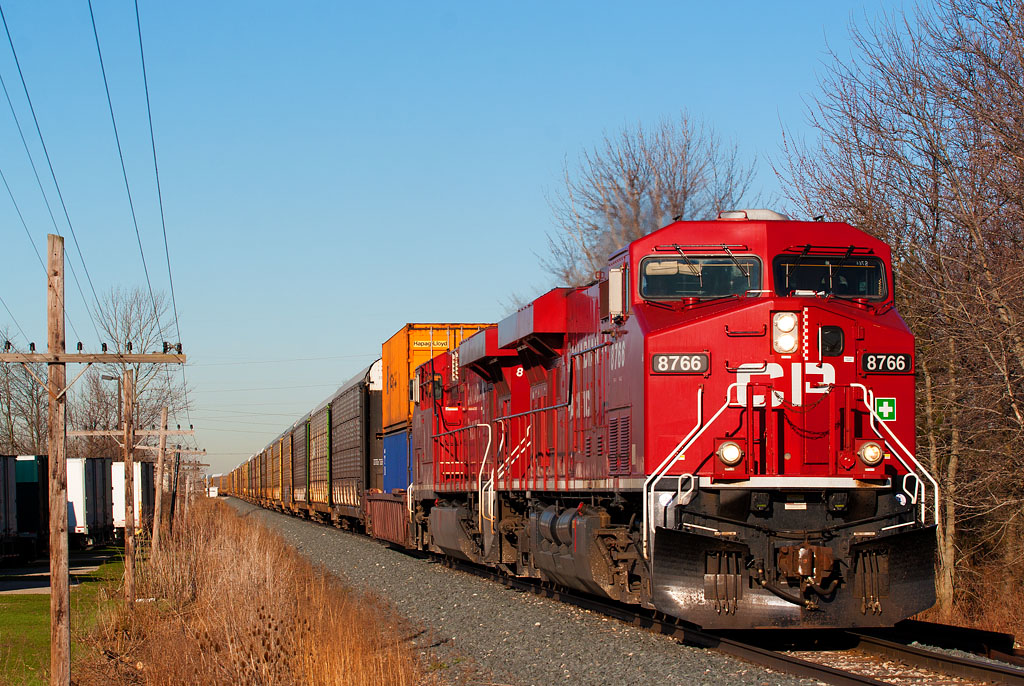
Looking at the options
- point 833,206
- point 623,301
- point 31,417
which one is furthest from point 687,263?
point 31,417

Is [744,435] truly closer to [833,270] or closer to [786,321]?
[786,321]

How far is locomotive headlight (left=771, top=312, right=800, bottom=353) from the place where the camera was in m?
9.85

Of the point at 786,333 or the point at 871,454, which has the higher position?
the point at 786,333

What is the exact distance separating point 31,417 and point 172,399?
36.1 feet

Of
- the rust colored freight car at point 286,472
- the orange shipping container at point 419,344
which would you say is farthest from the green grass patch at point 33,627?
the rust colored freight car at point 286,472

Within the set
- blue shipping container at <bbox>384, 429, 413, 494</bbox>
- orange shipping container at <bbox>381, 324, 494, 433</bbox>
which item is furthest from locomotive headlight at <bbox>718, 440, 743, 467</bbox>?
orange shipping container at <bbox>381, 324, 494, 433</bbox>

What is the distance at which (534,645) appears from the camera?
1053cm

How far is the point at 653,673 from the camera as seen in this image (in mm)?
8852

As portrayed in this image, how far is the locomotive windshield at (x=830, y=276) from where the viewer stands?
34.1 ft

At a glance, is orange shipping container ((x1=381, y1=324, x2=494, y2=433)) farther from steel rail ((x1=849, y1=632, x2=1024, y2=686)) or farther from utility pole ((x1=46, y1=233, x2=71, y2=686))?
steel rail ((x1=849, y1=632, x2=1024, y2=686))

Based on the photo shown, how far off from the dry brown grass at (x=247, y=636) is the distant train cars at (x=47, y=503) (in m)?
11.5

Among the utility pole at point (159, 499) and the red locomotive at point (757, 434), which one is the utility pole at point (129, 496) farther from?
the red locomotive at point (757, 434)

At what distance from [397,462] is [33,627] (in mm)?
10030

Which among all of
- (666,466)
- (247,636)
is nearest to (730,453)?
(666,466)
